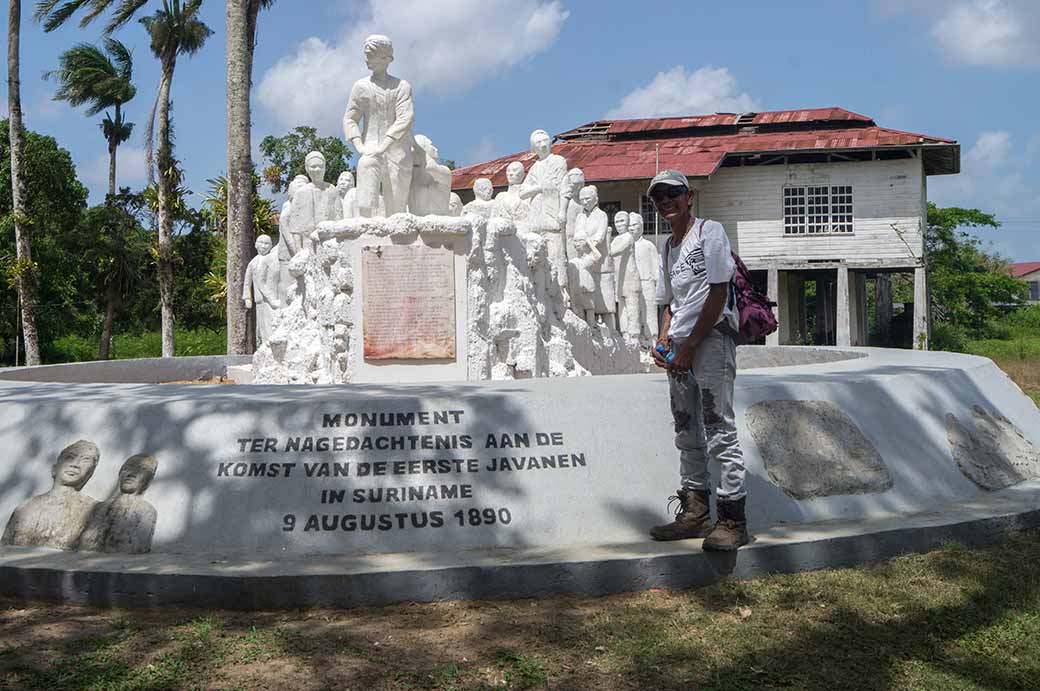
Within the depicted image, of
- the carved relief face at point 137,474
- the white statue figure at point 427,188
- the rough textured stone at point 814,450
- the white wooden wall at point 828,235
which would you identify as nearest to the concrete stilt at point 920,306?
the white wooden wall at point 828,235

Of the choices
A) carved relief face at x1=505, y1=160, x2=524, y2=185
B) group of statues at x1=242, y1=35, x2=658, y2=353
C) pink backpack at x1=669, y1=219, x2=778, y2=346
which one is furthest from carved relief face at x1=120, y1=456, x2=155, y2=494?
carved relief face at x1=505, y1=160, x2=524, y2=185

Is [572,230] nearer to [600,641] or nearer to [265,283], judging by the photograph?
[265,283]

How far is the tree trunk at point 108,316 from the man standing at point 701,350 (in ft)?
89.9

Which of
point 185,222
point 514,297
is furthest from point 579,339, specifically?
point 185,222

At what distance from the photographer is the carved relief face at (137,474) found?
4.90 metres

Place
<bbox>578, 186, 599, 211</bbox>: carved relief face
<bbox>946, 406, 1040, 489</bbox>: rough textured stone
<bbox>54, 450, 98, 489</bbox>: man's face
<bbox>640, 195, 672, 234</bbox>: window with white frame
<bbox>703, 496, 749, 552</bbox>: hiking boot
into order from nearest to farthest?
<bbox>703, 496, 749, 552</bbox>: hiking boot
<bbox>54, 450, 98, 489</bbox>: man's face
<bbox>946, 406, 1040, 489</bbox>: rough textured stone
<bbox>578, 186, 599, 211</bbox>: carved relief face
<bbox>640, 195, 672, 234</bbox>: window with white frame

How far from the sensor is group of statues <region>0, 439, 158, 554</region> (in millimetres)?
4746

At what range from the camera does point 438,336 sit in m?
9.19

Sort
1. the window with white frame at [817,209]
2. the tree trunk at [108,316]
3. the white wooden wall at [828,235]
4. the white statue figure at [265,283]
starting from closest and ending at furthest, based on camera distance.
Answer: the white statue figure at [265,283] → the white wooden wall at [828,235] → the window with white frame at [817,209] → the tree trunk at [108,316]

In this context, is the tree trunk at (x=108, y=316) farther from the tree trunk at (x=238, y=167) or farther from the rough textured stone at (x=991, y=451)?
the rough textured stone at (x=991, y=451)

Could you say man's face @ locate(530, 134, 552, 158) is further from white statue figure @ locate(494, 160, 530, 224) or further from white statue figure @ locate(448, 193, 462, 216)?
white statue figure @ locate(448, 193, 462, 216)

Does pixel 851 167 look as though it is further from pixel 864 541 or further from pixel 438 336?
pixel 864 541

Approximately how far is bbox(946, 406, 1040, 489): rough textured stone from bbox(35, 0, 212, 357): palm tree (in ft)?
68.8

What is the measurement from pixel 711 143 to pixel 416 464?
23497 millimetres
